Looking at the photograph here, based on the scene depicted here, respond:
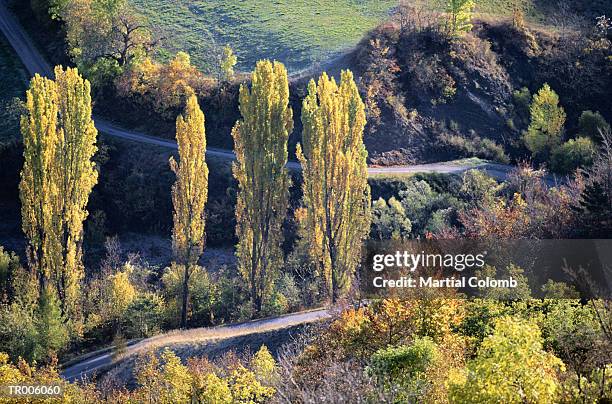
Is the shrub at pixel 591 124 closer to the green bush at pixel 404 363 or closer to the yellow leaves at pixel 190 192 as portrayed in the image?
the yellow leaves at pixel 190 192

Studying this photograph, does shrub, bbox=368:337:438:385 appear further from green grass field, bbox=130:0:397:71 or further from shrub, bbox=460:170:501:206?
green grass field, bbox=130:0:397:71

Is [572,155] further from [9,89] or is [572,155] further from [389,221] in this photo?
[9,89]

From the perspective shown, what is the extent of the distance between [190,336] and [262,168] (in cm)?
910

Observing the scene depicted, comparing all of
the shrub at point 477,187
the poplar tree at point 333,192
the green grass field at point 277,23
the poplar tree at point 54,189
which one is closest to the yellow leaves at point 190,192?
the poplar tree at point 54,189

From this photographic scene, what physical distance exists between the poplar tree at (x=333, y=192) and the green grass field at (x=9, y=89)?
66.8 feet

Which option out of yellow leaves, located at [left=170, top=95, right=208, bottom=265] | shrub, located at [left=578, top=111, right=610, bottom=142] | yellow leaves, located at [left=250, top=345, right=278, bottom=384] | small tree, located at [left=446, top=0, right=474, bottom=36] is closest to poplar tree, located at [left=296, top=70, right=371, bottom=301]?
yellow leaves, located at [left=170, top=95, right=208, bottom=265]

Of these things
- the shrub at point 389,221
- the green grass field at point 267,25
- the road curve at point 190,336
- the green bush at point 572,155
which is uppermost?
the green grass field at point 267,25

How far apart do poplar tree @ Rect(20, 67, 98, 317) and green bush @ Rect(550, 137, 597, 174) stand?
26.8 m

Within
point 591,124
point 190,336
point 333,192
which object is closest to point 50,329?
point 190,336

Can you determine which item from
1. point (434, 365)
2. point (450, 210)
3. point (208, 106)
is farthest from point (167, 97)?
point (434, 365)

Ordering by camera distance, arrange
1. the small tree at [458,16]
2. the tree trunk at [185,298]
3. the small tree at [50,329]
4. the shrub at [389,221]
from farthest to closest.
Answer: the small tree at [458,16], the shrub at [389,221], the tree trunk at [185,298], the small tree at [50,329]

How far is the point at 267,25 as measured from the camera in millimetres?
70250

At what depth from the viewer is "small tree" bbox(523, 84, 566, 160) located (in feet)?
194

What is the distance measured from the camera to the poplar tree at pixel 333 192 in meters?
46.1
